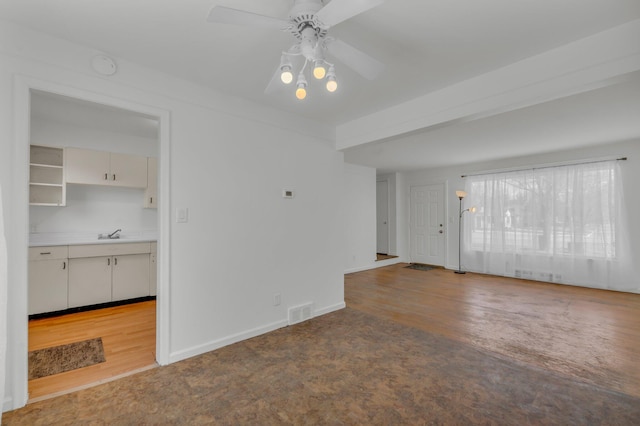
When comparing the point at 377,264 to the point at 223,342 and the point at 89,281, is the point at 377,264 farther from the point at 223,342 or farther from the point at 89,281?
the point at 89,281

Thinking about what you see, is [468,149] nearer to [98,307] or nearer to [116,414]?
[116,414]

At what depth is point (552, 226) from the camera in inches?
211

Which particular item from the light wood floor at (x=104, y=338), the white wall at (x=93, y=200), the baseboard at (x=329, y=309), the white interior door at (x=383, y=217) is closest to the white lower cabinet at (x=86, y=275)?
the light wood floor at (x=104, y=338)

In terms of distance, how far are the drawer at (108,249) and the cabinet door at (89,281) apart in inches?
2.8

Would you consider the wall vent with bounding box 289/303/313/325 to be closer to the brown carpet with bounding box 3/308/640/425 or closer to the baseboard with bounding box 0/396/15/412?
the brown carpet with bounding box 3/308/640/425

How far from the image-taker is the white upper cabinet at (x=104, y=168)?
3811 mm

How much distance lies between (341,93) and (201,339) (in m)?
2.63

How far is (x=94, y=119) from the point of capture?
3652 millimetres

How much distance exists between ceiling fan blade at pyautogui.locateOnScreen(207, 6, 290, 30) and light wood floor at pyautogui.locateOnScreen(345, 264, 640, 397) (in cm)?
312

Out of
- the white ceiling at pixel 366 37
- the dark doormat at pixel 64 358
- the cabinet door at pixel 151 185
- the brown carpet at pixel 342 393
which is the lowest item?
the brown carpet at pixel 342 393

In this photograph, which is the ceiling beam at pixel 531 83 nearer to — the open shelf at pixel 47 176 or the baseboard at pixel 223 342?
the baseboard at pixel 223 342

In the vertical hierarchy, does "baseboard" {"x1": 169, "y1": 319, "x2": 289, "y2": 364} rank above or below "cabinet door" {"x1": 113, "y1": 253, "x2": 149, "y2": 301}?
below

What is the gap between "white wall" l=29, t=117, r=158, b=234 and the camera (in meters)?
3.79

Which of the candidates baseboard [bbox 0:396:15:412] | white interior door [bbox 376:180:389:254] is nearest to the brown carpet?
baseboard [bbox 0:396:15:412]
